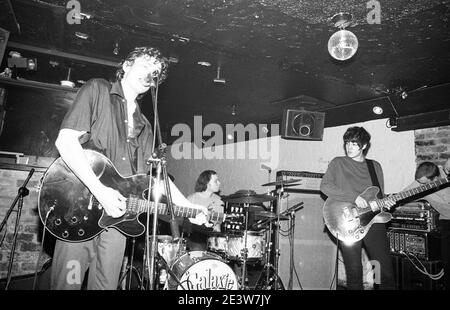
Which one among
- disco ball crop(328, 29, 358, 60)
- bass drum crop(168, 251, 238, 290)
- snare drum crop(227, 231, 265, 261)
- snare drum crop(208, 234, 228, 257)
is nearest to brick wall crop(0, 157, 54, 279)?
bass drum crop(168, 251, 238, 290)

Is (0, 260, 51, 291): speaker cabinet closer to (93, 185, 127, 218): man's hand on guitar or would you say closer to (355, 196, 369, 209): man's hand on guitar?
(93, 185, 127, 218): man's hand on guitar

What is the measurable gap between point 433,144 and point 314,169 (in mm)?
2677

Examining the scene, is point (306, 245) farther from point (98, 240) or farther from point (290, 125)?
point (98, 240)

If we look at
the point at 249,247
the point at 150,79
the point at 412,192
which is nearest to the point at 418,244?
the point at 412,192

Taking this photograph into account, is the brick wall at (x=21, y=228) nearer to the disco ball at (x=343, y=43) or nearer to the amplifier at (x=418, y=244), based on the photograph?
the disco ball at (x=343, y=43)

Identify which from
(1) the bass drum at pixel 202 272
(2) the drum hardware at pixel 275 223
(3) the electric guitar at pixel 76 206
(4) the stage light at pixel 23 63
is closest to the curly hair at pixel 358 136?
(2) the drum hardware at pixel 275 223

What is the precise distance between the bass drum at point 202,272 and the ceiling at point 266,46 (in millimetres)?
2641

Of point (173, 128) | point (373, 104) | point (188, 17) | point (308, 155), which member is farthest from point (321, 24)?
point (173, 128)

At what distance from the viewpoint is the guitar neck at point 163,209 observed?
2.26m

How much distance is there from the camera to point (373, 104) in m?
5.95

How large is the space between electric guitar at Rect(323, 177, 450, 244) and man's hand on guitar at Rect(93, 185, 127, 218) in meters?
3.00

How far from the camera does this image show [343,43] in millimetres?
3783

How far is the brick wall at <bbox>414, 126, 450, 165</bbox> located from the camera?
206 inches

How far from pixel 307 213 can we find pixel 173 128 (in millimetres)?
5318
